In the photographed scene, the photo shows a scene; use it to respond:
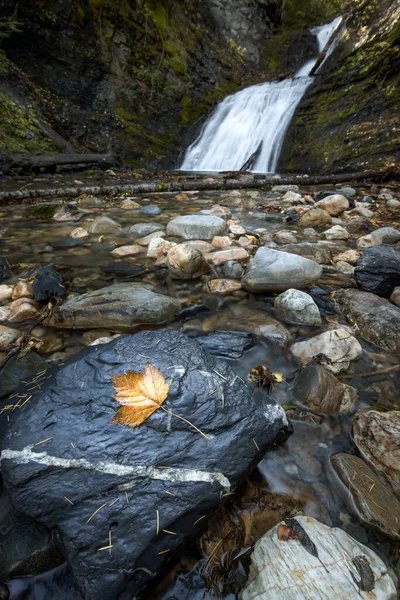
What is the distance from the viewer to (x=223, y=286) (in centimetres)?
249

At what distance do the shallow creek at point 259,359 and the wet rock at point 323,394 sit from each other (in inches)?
1.8

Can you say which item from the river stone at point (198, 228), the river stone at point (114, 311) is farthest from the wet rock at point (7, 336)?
the river stone at point (198, 228)

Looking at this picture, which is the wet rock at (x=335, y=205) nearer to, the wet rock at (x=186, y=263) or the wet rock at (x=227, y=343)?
the wet rock at (x=186, y=263)

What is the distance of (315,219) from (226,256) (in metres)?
2.22

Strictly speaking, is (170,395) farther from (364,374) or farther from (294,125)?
(294,125)

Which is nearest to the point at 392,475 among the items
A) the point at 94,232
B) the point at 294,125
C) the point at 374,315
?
the point at 374,315

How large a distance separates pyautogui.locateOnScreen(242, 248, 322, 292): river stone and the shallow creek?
110 millimetres

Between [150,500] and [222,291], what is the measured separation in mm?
1759

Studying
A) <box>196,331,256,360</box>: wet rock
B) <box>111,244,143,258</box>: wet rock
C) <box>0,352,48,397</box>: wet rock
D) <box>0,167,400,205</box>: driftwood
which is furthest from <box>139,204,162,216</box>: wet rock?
<box>0,352,48,397</box>: wet rock

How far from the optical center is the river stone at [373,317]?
6.01ft

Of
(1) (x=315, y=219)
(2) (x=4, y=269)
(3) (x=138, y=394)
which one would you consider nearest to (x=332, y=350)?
(3) (x=138, y=394)

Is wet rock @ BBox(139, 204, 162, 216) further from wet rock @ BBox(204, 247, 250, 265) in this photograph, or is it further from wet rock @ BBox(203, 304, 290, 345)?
wet rock @ BBox(203, 304, 290, 345)

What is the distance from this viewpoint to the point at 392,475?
1146 millimetres

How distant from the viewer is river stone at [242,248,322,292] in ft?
7.89
